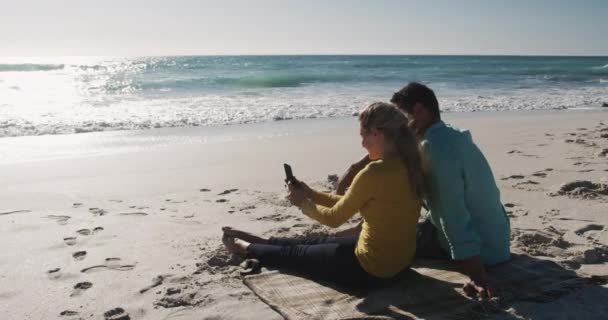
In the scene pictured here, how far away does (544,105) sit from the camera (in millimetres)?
16469

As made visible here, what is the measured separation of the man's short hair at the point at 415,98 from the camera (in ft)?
10.8

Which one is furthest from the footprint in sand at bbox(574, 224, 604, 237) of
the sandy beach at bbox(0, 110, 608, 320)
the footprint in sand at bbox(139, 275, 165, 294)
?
the footprint in sand at bbox(139, 275, 165, 294)

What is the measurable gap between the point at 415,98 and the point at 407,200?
0.63m

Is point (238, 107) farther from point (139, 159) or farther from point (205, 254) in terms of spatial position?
point (205, 254)

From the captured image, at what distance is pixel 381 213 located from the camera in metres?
3.17

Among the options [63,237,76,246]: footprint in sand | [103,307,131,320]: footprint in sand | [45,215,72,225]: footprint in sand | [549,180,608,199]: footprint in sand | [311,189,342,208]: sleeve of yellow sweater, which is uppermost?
[311,189,342,208]: sleeve of yellow sweater

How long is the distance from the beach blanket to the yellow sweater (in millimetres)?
189

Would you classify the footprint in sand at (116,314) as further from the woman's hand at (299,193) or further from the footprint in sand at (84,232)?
the footprint in sand at (84,232)

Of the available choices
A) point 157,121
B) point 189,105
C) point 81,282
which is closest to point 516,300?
point 81,282

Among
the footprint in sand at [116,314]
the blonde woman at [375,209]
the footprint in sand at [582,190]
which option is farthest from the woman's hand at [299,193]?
the footprint in sand at [582,190]

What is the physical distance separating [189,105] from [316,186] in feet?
34.4

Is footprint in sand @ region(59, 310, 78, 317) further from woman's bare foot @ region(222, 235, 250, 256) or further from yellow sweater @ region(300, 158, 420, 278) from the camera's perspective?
yellow sweater @ region(300, 158, 420, 278)

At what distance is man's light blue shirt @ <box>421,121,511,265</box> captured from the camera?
3.23 metres

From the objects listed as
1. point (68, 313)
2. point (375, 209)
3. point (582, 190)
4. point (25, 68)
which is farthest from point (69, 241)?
point (25, 68)
